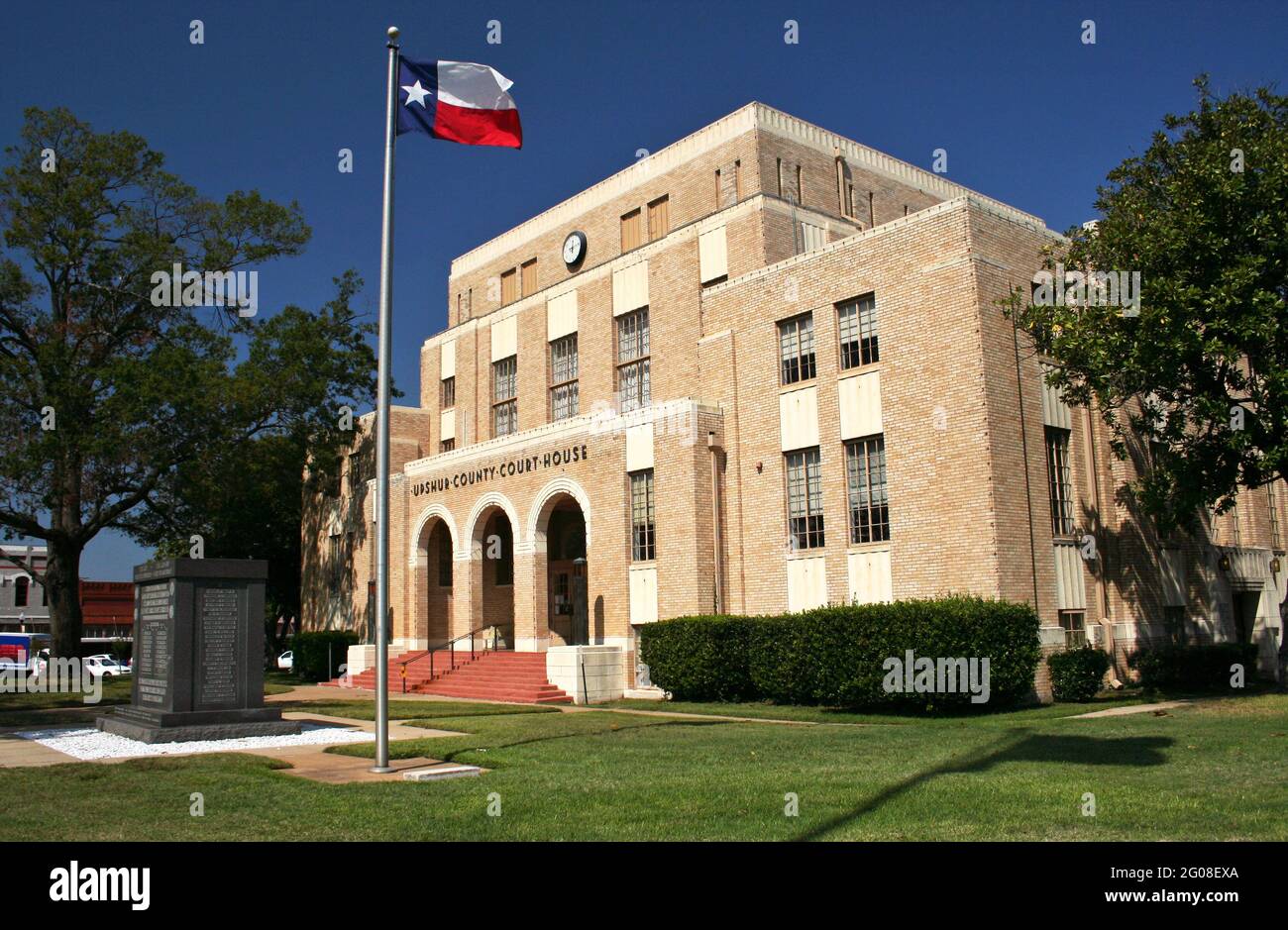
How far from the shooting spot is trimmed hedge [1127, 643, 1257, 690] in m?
23.4

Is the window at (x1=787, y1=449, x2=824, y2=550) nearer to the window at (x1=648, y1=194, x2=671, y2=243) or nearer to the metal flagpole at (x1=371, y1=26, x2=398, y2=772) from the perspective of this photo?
the window at (x1=648, y1=194, x2=671, y2=243)

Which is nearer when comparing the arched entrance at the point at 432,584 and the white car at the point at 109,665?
the arched entrance at the point at 432,584

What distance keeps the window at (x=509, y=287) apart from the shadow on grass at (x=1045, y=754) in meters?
26.7

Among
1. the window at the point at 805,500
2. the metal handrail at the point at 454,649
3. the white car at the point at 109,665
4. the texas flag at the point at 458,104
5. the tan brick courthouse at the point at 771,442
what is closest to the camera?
the texas flag at the point at 458,104

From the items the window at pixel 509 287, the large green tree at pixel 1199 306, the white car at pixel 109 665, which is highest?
the window at pixel 509 287

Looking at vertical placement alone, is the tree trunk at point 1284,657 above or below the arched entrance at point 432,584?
below

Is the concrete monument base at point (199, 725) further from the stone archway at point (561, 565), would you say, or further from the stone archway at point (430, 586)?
the stone archway at point (430, 586)

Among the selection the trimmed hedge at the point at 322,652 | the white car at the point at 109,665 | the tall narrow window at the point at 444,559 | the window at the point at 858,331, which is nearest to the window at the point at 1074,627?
the window at the point at 858,331

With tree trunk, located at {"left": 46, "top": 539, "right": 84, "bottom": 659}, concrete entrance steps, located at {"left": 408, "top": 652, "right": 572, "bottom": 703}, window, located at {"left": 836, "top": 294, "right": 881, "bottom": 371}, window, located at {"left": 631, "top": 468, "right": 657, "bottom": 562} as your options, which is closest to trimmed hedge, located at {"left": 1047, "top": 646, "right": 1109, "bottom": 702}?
window, located at {"left": 836, "top": 294, "right": 881, "bottom": 371}

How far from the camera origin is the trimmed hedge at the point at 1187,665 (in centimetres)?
2342

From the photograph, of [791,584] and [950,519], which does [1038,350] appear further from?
[791,584]

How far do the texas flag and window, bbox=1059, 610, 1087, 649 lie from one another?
15.2 meters

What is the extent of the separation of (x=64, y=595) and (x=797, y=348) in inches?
1007
